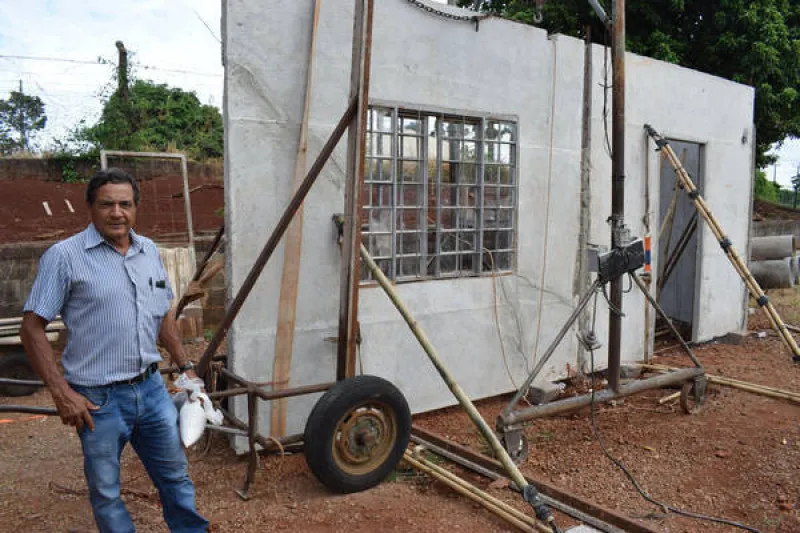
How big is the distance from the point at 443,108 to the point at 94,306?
3.45 m

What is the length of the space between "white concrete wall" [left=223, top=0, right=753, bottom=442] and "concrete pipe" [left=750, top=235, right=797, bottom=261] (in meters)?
3.78

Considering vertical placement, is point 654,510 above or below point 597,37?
below

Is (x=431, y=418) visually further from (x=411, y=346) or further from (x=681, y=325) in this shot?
(x=681, y=325)

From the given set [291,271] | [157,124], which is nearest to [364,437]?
[291,271]

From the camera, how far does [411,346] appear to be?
525 cm

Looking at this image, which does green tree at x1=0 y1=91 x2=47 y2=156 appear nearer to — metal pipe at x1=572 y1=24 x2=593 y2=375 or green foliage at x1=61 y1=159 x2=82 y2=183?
green foliage at x1=61 y1=159 x2=82 y2=183

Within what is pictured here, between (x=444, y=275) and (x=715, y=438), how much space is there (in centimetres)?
257

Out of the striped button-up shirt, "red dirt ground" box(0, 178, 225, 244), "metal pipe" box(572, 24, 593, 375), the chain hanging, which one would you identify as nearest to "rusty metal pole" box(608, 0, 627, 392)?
the chain hanging

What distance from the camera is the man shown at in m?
2.62

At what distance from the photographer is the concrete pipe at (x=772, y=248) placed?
33.6 feet

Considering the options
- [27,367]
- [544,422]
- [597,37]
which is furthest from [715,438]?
[597,37]

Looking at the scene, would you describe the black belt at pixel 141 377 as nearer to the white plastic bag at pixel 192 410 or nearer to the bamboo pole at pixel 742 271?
the white plastic bag at pixel 192 410

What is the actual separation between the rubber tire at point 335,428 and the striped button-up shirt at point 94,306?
47.2 inches

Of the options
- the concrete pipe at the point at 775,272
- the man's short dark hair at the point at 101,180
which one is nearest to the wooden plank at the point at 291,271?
the man's short dark hair at the point at 101,180
